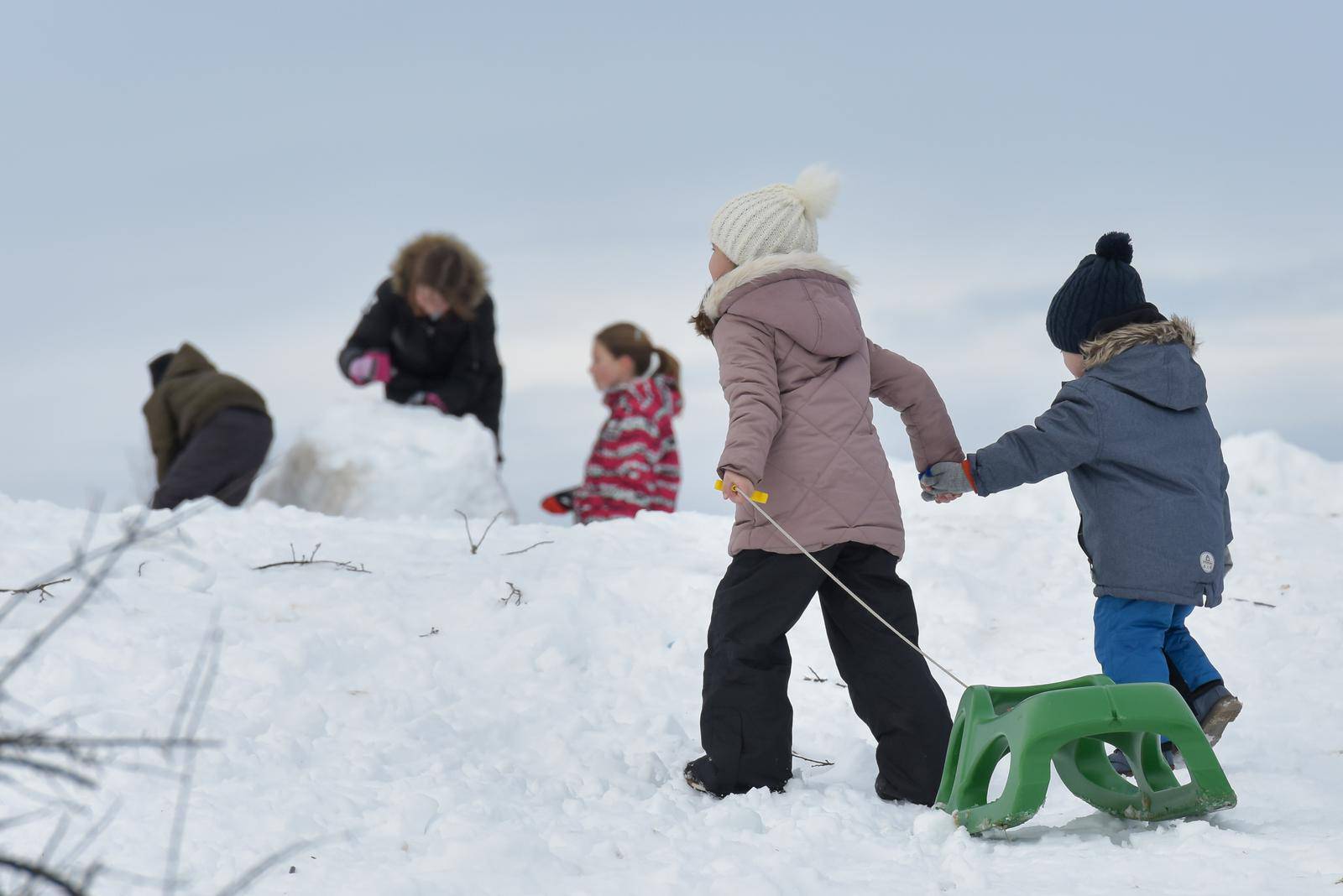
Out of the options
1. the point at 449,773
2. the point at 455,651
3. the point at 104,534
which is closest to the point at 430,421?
the point at 104,534

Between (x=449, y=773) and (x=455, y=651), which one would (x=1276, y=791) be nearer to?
(x=449, y=773)

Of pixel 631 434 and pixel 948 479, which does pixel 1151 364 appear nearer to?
pixel 948 479

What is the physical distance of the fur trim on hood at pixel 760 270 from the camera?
391 cm

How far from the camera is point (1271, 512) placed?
27.1ft

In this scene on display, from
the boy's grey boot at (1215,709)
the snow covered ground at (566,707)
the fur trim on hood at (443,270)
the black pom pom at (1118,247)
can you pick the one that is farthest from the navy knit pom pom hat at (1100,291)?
the fur trim on hood at (443,270)

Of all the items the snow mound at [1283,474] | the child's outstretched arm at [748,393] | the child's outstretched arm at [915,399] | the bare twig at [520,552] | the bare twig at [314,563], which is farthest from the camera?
the snow mound at [1283,474]

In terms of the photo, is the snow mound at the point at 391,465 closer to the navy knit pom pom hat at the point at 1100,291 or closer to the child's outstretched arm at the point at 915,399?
the child's outstretched arm at the point at 915,399

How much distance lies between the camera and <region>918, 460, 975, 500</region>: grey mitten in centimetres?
396

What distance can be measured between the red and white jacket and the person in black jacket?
1391 millimetres

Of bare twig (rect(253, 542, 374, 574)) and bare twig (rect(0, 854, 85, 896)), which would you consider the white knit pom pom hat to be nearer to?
bare twig (rect(253, 542, 374, 574))

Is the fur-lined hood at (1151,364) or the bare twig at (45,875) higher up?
the fur-lined hood at (1151,364)

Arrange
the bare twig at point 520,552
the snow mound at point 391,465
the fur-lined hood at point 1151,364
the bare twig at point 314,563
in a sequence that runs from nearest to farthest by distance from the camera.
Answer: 1. the fur-lined hood at point 1151,364
2. the bare twig at point 314,563
3. the bare twig at point 520,552
4. the snow mound at point 391,465

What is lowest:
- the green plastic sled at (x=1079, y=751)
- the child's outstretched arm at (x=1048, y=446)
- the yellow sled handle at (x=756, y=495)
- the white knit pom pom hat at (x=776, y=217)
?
the green plastic sled at (x=1079, y=751)

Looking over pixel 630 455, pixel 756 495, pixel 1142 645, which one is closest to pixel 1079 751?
pixel 1142 645
